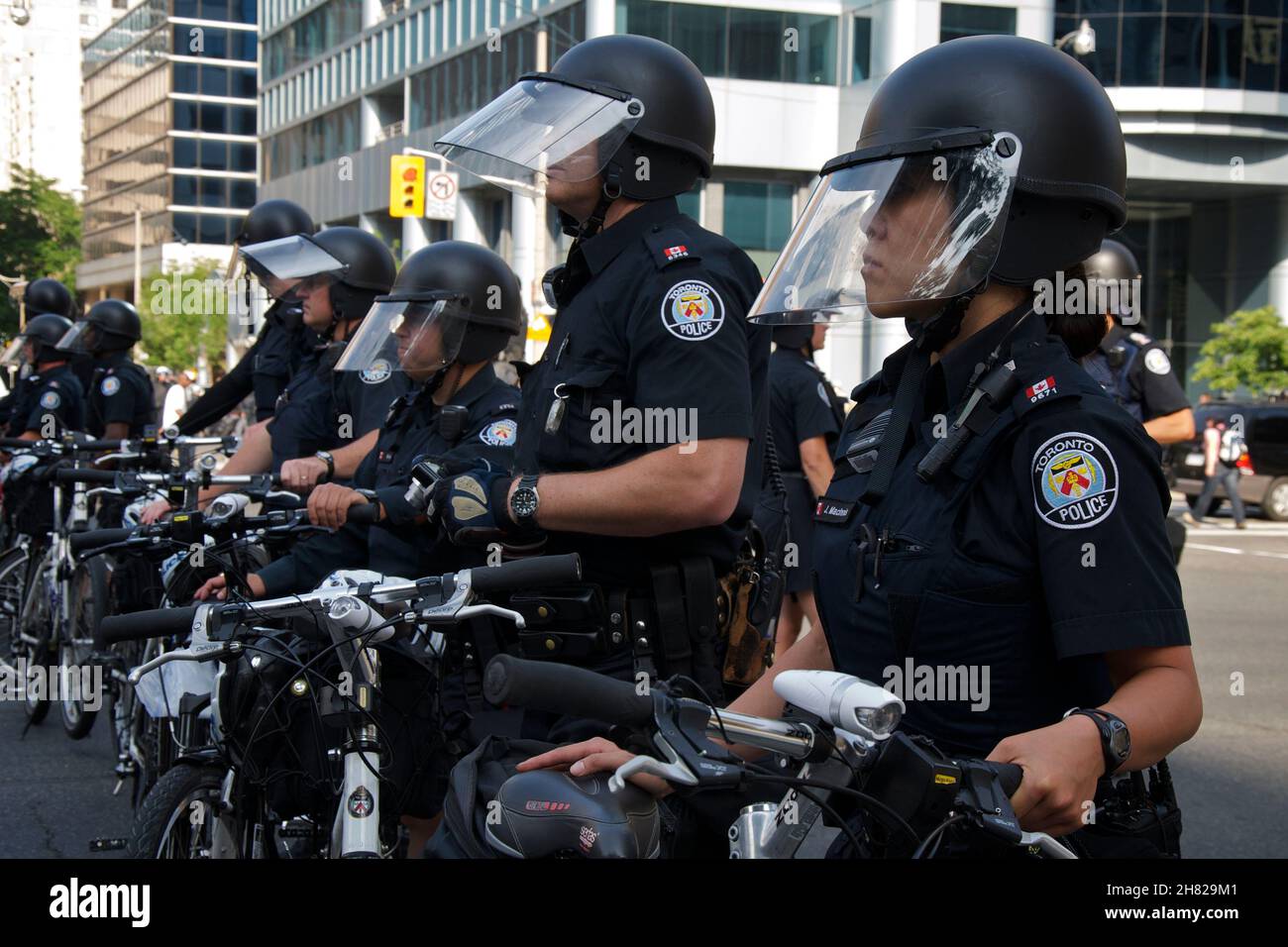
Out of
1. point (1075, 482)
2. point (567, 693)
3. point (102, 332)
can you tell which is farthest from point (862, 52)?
point (567, 693)

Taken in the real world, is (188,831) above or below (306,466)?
below

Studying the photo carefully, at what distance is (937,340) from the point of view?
2301 mm

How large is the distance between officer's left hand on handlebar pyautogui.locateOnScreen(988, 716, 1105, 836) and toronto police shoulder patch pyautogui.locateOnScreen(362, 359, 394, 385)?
12.6 ft

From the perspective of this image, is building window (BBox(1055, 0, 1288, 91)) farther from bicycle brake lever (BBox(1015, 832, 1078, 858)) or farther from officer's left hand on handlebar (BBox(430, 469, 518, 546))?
bicycle brake lever (BBox(1015, 832, 1078, 858))

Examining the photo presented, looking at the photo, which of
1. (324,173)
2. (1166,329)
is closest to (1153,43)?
(1166,329)

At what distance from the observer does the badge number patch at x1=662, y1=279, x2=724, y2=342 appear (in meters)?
3.09

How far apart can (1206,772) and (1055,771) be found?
5282mm

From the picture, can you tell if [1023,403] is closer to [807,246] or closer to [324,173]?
[807,246]

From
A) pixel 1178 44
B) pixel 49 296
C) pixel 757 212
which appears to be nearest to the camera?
pixel 49 296

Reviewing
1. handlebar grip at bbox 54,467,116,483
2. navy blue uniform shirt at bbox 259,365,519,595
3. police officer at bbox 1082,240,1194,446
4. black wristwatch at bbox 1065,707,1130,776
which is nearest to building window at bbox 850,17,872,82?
police officer at bbox 1082,240,1194,446

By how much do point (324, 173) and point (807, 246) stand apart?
58704mm

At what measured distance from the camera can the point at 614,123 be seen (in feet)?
11.1

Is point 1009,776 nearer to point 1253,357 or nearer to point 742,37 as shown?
point 1253,357
